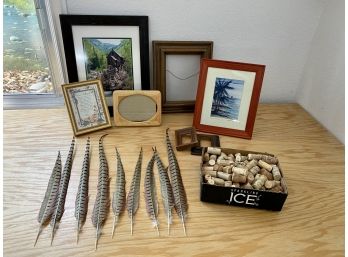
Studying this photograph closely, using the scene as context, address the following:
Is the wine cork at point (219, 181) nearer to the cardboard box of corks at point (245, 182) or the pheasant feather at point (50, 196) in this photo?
the cardboard box of corks at point (245, 182)

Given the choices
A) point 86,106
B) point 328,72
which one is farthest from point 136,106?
point 328,72

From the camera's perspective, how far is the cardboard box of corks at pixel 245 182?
0.67m

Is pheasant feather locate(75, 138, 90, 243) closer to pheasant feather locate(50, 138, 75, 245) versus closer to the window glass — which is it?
pheasant feather locate(50, 138, 75, 245)

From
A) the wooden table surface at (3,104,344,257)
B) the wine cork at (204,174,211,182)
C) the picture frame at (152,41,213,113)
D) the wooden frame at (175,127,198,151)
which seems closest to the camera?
the wooden table surface at (3,104,344,257)

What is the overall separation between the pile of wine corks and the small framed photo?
1.40 feet

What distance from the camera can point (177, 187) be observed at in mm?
746

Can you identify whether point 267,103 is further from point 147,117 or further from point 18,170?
point 18,170

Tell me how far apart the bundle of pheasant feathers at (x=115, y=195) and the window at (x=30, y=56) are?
0.41 meters

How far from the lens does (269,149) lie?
0.93 m

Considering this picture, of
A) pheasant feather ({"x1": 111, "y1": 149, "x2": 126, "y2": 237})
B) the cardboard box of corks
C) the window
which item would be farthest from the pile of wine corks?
the window

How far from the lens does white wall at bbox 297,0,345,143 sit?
0.94 m

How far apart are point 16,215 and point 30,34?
2.23ft

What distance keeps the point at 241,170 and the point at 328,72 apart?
591mm

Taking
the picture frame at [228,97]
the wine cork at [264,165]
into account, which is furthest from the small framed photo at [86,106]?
the wine cork at [264,165]
